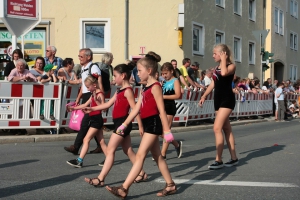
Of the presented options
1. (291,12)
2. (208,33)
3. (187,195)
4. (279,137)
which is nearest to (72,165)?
(187,195)

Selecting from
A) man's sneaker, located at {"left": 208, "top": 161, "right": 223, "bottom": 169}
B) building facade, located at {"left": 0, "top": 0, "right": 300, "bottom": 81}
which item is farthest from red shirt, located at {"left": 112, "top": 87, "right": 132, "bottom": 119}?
building facade, located at {"left": 0, "top": 0, "right": 300, "bottom": 81}

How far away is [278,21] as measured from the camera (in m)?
38.1

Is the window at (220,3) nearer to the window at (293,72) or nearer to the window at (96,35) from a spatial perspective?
the window at (96,35)

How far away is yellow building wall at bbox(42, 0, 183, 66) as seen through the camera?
21922 mm

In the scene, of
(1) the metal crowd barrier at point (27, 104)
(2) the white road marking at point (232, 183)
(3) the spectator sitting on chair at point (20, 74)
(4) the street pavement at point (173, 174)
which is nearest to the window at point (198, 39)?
(1) the metal crowd barrier at point (27, 104)

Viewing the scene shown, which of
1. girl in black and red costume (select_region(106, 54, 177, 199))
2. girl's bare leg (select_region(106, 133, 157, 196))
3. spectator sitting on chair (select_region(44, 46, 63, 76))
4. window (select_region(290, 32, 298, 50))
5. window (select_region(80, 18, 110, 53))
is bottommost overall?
girl's bare leg (select_region(106, 133, 157, 196))

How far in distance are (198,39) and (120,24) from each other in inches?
179

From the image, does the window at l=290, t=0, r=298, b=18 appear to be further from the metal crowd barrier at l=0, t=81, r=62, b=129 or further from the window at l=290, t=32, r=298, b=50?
the metal crowd barrier at l=0, t=81, r=62, b=129

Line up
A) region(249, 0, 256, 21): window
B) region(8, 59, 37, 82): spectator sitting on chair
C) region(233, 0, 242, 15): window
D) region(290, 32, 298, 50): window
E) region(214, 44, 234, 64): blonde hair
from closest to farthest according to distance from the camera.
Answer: region(214, 44, 234, 64): blonde hair, region(8, 59, 37, 82): spectator sitting on chair, region(233, 0, 242, 15): window, region(249, 0, 256, 21): window, region(290, 32, 298, 50): window

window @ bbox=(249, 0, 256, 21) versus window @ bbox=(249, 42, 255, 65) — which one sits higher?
window @ bbox=(249, 0, 256, 21)

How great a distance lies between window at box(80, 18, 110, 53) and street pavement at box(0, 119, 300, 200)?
11.7 meters

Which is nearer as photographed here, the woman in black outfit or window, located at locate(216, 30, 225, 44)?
the woman in black outfit

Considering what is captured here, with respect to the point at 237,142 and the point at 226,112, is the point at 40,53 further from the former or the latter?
the point at 226,112

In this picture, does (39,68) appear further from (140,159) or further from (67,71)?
(140,159)
